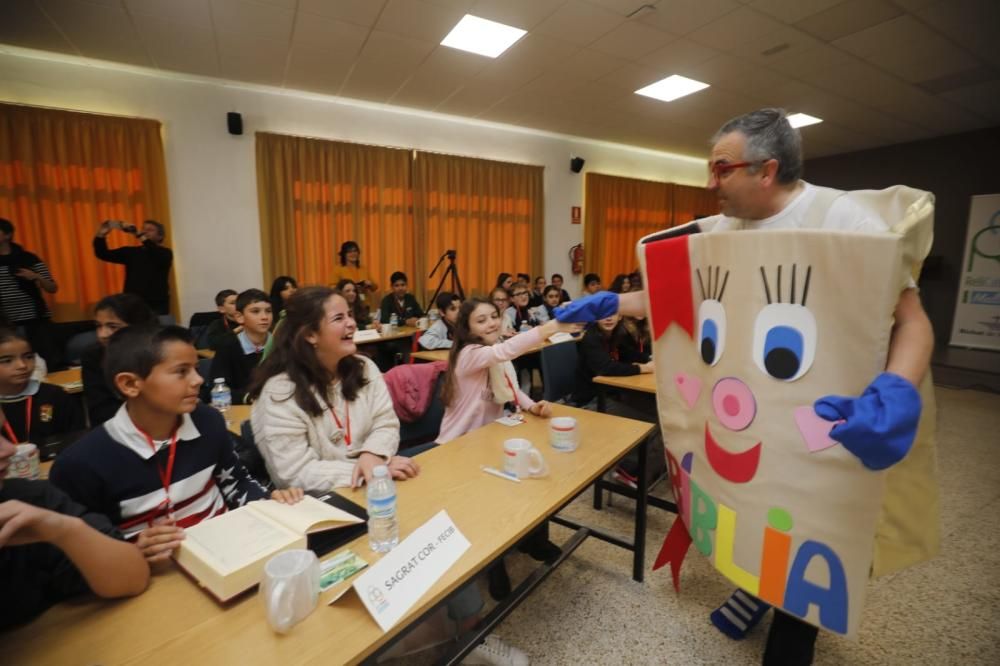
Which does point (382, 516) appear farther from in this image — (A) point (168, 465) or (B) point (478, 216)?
(B) point (478, 216)

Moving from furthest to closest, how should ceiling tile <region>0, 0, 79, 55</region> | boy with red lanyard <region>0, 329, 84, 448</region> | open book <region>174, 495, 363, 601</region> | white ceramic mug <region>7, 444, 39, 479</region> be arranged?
ceiling tile <region>0, 0, 79, 55</region>
boy with red lanyard <region>0, 329, 84, 448</region>
white ceramic mug <region>7, 444, 39, 479</region>
open book <region>174, 495, 363, 601</region>

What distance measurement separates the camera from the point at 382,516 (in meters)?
0.98

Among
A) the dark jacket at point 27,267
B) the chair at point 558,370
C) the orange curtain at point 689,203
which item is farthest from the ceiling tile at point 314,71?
the orange curtain at point 689,203

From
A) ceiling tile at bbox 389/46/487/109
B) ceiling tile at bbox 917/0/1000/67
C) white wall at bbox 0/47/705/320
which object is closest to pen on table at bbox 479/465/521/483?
ceiling tile at bbox 389/46/487/109

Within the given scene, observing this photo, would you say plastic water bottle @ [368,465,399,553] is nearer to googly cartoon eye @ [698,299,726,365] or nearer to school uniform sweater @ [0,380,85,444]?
googly cartoon eye @ [698,299,726,365]

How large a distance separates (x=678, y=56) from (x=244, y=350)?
13.8 feet

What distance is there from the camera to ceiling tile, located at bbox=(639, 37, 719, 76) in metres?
3.86

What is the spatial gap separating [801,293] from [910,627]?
5.46 ft

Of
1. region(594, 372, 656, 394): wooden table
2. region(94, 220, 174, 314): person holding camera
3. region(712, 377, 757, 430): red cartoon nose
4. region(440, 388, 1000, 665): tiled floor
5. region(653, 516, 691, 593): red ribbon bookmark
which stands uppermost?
region(94, 220, 174, 314): person holding camera

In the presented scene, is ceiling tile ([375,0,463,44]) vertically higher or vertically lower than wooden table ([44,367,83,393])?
higher

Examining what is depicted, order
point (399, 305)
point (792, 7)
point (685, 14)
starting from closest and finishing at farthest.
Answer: point (792, 7) < point (685, 14) < point (399, 305)

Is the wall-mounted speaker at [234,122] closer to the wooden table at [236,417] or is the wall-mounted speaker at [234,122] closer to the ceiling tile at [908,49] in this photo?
the wooden table at [236,417]

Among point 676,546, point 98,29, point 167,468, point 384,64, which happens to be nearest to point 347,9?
point 384,64

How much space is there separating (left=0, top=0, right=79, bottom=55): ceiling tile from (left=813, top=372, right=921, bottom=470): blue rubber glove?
5.15 m
